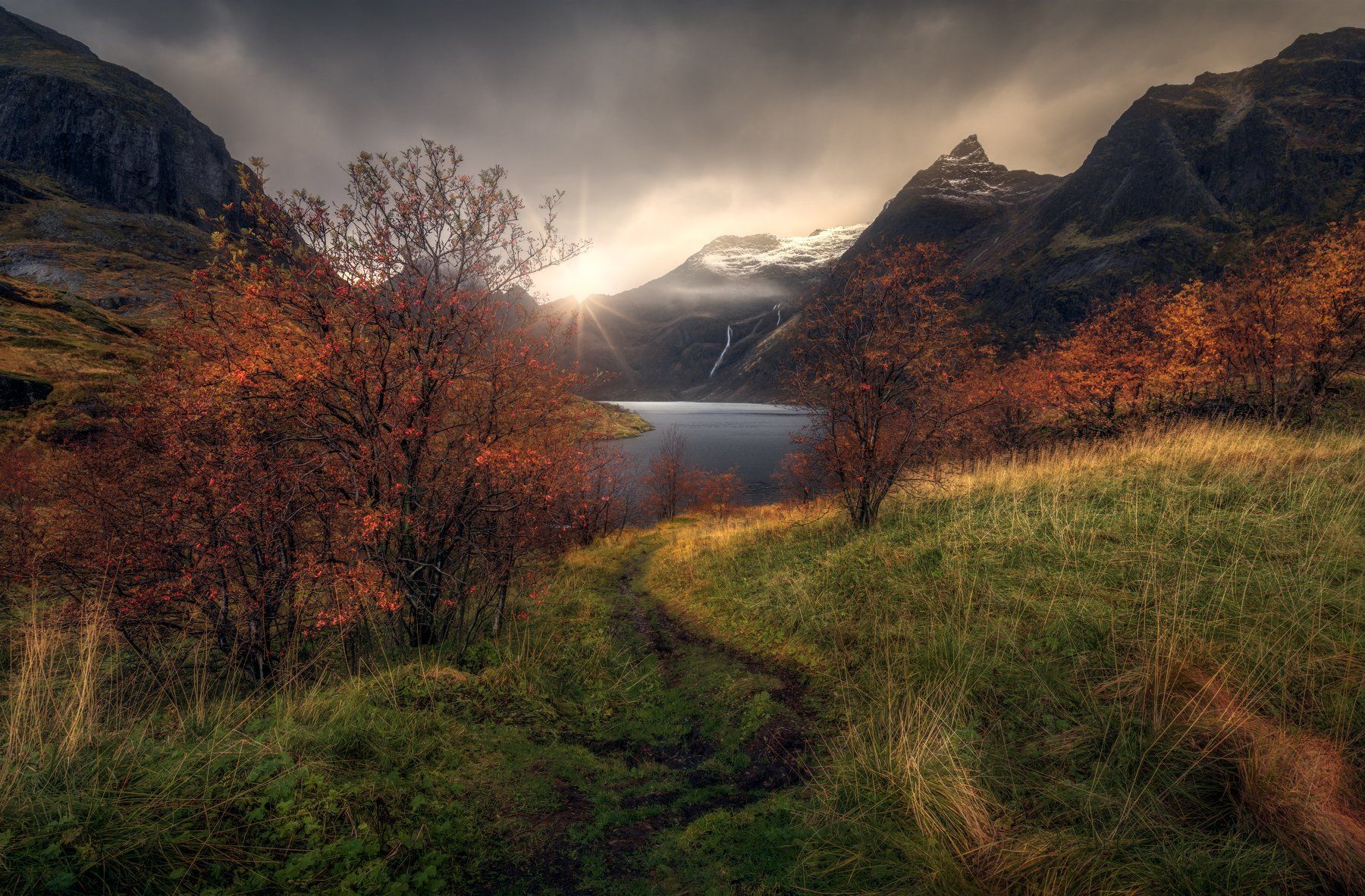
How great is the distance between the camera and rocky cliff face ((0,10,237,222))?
138m

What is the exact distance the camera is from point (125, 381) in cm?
1239

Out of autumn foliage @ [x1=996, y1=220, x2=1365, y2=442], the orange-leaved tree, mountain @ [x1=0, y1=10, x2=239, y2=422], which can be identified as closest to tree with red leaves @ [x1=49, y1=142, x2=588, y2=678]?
the orange-leaved tree

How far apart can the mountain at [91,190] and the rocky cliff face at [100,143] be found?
33 centimetres

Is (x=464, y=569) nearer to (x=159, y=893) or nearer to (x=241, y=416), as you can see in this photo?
(x=241, y=416)

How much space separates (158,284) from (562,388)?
12338 cm

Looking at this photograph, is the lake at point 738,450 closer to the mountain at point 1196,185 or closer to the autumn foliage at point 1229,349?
the autumn foliage at point 1229,349

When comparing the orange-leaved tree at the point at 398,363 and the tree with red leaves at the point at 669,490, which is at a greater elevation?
the orange-leaved tree at the point at 398,363

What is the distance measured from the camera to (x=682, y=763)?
658 cm

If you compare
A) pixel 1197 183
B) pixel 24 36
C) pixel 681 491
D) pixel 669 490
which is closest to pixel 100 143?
pixel 24 36

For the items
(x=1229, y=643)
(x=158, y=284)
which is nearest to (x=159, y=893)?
(x=1229, y=643)

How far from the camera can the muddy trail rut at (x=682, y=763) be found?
459 cm

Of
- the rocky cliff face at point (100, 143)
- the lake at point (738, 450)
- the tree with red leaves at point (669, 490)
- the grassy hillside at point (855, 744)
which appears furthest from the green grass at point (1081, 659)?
the rocky cliff face at point (100, 143)

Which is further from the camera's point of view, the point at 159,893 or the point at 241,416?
the point at 241,416

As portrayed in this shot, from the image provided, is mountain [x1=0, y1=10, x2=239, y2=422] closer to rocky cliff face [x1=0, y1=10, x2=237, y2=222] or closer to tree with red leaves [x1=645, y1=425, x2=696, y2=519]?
rocky cliff face [x1=0, y1=10, x2=237, y2=222]
